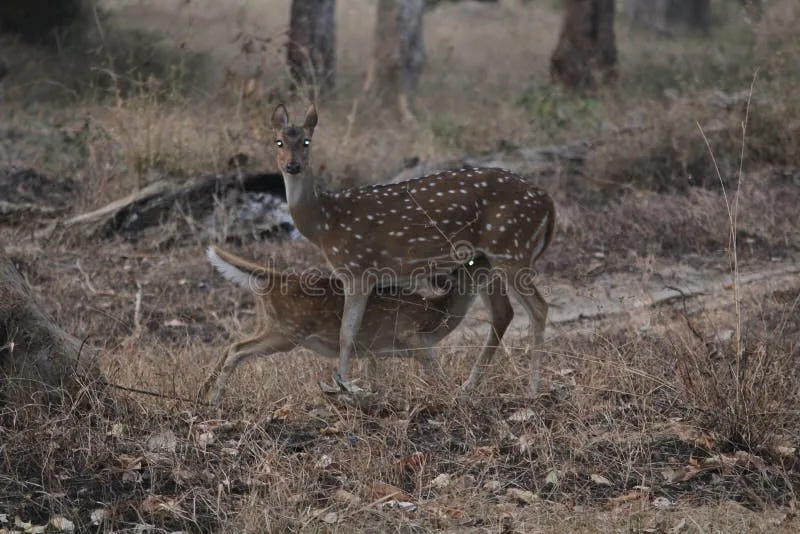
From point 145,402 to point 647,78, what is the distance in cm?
1361

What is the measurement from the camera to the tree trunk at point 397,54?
18.2m

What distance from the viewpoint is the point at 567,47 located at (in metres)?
19.8

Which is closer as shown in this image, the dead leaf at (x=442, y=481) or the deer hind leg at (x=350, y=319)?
the dead leaf at (x=442, y=481)

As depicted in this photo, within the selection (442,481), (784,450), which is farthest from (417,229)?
(784,450)

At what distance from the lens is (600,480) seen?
5.96m

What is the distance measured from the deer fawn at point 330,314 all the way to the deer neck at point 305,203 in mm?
344

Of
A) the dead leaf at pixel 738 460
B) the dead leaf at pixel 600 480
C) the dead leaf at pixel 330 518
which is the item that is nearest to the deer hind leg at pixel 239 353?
the dead leaf at pixel 330 518

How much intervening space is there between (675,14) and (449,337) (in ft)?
71.7

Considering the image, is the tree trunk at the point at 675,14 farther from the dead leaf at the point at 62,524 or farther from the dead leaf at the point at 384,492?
the dead leaf at the point at 62,524

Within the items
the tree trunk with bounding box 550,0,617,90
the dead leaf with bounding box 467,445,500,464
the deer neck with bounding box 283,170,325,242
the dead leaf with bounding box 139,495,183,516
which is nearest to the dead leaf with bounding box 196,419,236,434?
the dead leaf with bounding box 139,495,183,516

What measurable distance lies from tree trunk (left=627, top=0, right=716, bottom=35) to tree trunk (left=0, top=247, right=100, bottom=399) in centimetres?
2343

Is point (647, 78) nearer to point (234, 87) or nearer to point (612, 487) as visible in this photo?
point (234, 87)

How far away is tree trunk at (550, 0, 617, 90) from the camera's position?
19500 millimetres

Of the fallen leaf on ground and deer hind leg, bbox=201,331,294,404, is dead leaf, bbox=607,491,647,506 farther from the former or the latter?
deer hind leg, bbox=201,331,294,404
